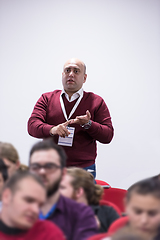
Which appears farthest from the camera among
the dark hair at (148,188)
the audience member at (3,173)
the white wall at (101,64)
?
the white wall at (101,64)

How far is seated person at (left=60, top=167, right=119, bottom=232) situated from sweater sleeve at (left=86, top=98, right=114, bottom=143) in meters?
0.83

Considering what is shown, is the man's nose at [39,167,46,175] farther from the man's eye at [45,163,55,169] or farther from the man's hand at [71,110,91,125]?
the man's hand at [71,110,91,125]

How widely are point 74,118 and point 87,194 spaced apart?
121cm

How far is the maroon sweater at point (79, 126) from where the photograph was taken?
2910 millimetres

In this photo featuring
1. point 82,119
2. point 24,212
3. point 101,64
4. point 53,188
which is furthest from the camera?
point 101,64

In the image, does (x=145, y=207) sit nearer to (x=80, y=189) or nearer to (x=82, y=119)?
(x=80, y=189)

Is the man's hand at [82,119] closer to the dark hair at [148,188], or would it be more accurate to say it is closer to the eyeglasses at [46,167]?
the eyeglasses at [46,167]

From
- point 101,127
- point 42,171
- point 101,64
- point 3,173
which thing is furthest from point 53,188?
point 101,64

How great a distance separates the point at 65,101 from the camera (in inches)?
125

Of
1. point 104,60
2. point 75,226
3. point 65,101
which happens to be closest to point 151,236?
point 75,226

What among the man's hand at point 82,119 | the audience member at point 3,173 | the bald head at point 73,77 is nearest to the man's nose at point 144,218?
the audience member at point 3,173

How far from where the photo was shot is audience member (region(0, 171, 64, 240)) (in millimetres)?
1303

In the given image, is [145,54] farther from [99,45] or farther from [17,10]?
[17,10]

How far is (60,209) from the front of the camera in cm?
158
